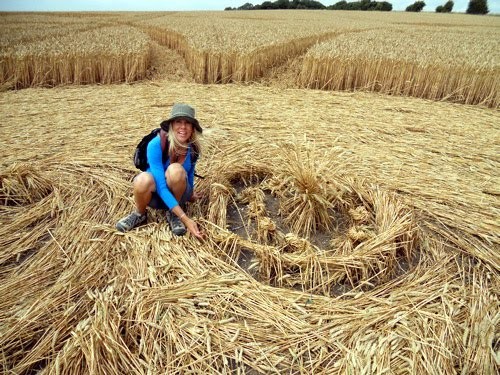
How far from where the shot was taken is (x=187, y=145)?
2.19 m

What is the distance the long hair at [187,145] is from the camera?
2.10 m

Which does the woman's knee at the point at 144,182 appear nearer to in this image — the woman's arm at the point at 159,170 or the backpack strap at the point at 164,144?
the woman's arm at the point at 159,170

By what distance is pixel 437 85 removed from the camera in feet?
19.9

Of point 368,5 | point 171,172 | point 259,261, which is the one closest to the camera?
point 259,261

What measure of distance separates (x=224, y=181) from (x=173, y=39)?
10.7 metres

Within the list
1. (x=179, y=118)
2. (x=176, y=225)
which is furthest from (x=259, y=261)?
(x=179, y=118)

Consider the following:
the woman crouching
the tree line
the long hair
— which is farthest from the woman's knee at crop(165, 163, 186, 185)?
the tree line

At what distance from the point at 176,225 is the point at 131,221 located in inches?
12.7

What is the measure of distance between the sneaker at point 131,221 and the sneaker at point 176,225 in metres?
0.19

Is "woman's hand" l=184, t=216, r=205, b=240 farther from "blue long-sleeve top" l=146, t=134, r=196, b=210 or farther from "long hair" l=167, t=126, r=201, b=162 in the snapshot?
"long hair" l=167, t=126, r=201, b=162

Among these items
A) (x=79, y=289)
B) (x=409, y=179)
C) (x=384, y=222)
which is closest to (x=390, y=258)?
(x=384, y=222)

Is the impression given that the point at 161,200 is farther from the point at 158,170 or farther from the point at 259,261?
the point at 259,261

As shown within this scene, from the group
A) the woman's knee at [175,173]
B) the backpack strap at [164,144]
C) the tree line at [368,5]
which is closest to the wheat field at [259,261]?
the woman's knee at [175,173]

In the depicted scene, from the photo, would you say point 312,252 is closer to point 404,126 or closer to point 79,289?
point 79,289
